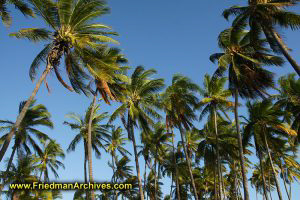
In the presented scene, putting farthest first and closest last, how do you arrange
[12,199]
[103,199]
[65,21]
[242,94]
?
[103,199] < [12,199] < [242,94] < [65,21]

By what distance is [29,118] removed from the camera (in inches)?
1069

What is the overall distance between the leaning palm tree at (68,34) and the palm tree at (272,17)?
8.36 meters

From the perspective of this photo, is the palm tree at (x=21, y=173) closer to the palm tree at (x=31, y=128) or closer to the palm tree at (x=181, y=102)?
the palm tree at (x=31, y=128)

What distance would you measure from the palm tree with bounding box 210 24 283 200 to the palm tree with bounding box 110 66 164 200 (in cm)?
677

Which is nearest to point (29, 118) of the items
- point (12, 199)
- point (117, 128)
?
point (12, 199)

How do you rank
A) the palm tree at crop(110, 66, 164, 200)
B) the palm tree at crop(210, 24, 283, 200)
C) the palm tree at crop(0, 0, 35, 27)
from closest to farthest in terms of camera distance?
the palm tree at crop(0, 0, 35, 27)
the palm tree at crop(210, 24, 283, 200)
the palm tree at crop(110, 66, 164, 200)

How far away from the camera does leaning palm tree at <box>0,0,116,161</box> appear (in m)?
14.8

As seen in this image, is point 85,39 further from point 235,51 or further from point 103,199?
point 103,199

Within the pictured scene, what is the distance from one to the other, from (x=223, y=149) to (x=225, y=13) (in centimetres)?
1824

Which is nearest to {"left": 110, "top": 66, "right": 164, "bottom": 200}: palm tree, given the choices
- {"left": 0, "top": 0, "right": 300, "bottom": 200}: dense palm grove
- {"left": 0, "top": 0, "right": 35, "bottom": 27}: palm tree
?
{"left": 0, "top": 0, "right": 300, "bottom": 200}: dense palm grove

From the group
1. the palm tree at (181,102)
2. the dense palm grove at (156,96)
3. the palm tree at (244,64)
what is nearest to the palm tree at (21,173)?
the dense palm grove at (156,96)

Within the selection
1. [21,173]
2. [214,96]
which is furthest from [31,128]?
[214,96]

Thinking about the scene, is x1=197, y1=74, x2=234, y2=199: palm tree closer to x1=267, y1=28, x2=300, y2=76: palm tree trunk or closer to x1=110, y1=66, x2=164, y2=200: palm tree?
x1=110, y1=66, x2=164, y2=200: palm tree

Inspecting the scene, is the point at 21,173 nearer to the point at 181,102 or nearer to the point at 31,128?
the point at 31,128
